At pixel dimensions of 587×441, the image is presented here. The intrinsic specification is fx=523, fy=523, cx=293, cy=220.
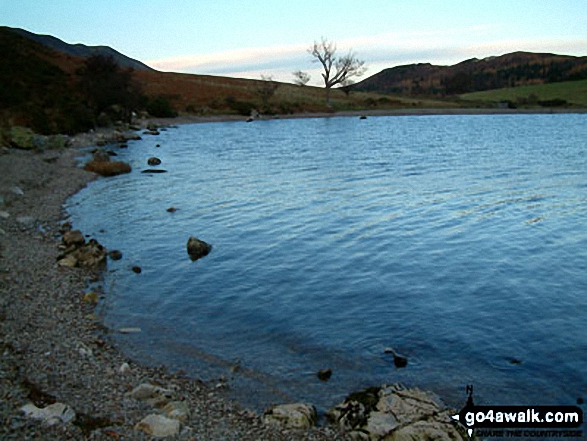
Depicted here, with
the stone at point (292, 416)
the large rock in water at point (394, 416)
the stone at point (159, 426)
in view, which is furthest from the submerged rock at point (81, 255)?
the large rock in water at point (394, 416)

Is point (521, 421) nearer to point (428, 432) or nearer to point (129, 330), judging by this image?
point (428, 432)

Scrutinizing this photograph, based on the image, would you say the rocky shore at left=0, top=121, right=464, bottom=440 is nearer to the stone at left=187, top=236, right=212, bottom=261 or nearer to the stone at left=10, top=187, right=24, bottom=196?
the stone at left=187, top=236, right=212, bottom=261

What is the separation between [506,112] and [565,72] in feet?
293

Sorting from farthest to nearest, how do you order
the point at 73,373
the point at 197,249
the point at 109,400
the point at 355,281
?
the point at 197,249
the point at 355,281
the point at 73,373
the point at 109,400

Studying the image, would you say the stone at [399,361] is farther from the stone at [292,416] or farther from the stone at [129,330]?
the stone at [129,330]

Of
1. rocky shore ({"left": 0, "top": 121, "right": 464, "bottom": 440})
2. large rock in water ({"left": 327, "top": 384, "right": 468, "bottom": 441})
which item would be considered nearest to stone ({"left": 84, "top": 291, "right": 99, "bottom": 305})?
rocky shore ({"left": 0, "top": 121, "right": 464, "bottom": 440})

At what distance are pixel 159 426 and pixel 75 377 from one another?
237 cm

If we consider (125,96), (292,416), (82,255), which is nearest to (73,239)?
(82,255)

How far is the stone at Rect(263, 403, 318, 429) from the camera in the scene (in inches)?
306

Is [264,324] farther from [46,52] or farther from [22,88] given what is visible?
[46,52]

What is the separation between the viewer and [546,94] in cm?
12950

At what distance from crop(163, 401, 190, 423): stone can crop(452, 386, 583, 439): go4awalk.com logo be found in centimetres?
399

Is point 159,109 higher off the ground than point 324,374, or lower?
higher

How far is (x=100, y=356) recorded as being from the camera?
32.9ft
